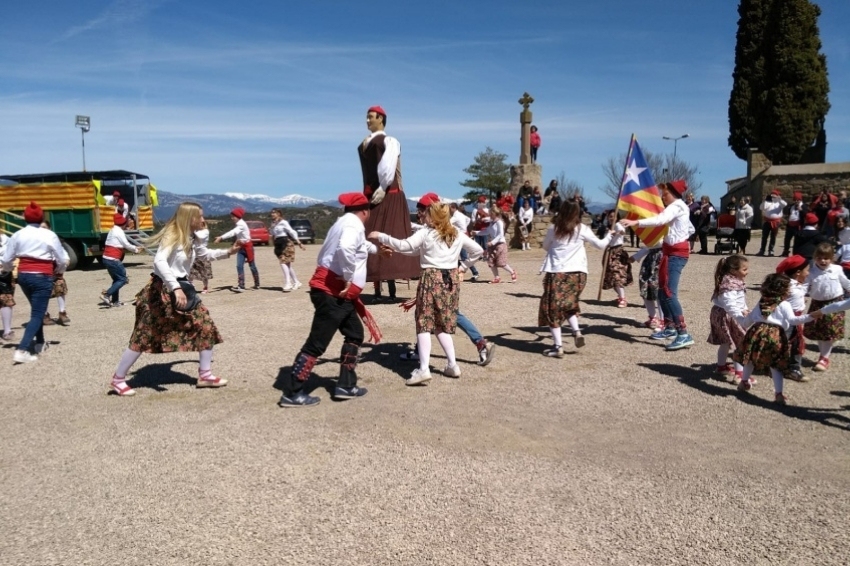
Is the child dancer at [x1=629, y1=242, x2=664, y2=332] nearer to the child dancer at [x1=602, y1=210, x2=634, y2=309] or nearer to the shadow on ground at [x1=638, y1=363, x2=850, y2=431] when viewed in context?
the shadow on ground at [x1=638, y1=363, x2=850, y2=431]

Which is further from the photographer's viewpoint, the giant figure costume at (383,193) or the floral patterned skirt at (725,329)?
the giant figure costume at (383,193)

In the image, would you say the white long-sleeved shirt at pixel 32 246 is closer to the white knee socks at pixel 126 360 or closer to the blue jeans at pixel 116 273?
the white knee socks at pixel 126 360

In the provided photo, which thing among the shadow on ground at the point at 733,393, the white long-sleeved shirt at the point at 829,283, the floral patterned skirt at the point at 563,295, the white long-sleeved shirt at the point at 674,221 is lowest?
the shadow on ground at the point at 733,393

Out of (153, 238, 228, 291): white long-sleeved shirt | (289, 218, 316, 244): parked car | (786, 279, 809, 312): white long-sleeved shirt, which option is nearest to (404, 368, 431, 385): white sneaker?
(153, 238, 228, 291): white long-sleeved shirt

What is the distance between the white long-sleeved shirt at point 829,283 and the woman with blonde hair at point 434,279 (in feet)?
11.5

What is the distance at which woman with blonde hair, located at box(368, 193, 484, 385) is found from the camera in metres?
6.23

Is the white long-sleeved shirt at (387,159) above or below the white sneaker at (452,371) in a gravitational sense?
above

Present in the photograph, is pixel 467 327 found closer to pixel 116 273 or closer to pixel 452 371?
pixel 452 371

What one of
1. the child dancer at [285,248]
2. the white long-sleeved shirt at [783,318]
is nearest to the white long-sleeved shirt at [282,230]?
the child dancer at [285,248]

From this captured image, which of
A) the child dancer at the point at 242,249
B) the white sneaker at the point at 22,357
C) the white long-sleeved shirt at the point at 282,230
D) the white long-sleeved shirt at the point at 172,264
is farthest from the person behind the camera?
the white long-sleeved shirt at the point at 282,230

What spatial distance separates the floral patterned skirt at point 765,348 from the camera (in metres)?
5.39

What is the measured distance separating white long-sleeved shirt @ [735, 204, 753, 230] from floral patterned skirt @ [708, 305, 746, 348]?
45.5ft

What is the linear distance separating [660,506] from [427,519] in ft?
4.29

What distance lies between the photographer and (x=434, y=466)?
4.39 m
